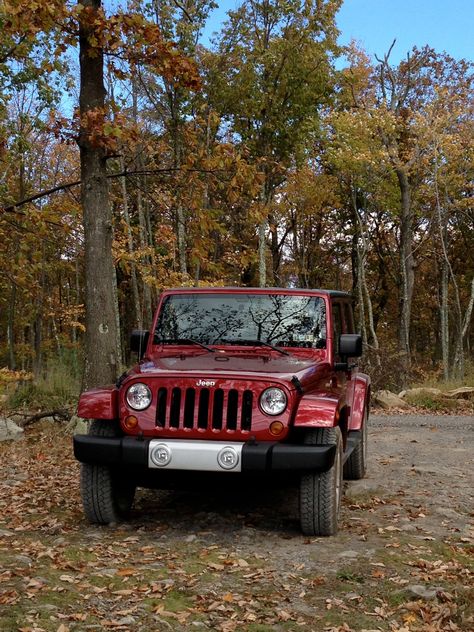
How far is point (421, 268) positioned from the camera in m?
39.1

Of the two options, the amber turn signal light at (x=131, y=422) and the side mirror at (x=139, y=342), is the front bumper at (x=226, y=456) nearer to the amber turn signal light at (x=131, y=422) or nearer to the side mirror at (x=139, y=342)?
the amber turn signal light at (x=131, y=422)

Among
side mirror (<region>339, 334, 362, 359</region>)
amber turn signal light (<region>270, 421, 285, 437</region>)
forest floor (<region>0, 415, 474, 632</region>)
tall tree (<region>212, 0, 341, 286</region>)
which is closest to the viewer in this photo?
forest floor (<region>0, 415, 474, 632</region>)

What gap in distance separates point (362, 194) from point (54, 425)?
19912 mm

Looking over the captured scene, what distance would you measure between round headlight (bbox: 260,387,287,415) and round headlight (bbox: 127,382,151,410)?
871 mm

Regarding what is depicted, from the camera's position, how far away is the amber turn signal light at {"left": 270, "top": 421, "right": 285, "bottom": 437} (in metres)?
4.94

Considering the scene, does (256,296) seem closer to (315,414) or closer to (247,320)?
(247,320)

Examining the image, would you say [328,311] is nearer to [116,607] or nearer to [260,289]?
[260,289]

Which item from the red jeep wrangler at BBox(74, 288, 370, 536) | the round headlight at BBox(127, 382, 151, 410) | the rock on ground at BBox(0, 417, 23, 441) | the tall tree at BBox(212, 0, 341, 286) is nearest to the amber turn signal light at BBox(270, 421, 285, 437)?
the red jeep wrangler at BBox(74, 288, 370, 536)

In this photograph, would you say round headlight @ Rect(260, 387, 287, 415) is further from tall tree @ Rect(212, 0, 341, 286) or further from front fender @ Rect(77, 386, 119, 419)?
tall tree @ Rect(212, 0, 341, 286)

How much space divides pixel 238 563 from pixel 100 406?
1.60 m

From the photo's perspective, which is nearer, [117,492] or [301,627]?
[301,627]

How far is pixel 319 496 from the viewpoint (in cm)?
502

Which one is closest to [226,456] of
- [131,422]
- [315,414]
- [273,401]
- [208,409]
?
[208,409]

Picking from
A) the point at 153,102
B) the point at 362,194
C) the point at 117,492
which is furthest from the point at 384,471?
the point at 362,194
